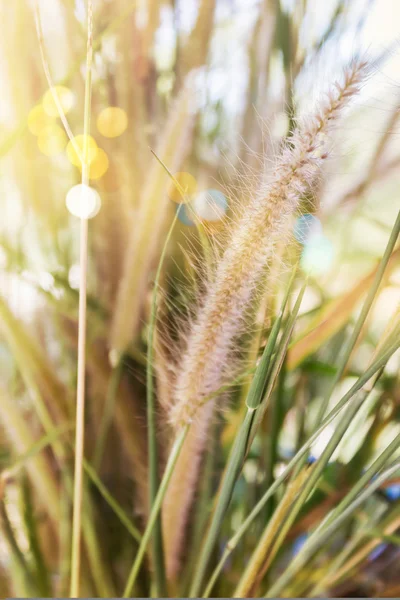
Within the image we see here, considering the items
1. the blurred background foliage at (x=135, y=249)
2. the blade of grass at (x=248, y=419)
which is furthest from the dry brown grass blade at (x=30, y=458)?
the blade of grass at (x=248, y=419)

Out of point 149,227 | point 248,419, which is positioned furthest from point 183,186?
point 248,419

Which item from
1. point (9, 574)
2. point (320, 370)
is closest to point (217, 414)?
point (320, 370)

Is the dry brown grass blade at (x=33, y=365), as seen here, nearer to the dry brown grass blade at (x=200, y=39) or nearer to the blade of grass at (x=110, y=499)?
the blade of grass at (x=110, y=499)

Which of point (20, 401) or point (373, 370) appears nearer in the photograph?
point (373, 370)

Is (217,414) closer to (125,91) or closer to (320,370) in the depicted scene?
(320,370)

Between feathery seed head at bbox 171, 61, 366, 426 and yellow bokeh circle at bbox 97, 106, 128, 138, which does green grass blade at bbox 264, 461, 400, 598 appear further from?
yellow bokeh circle at bbox 97, 106, 128, 138

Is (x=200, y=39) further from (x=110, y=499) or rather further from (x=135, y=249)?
(x=110, y=499)
